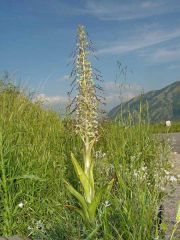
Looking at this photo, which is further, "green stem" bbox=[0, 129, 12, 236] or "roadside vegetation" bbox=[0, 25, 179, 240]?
"green stem" bbox=[0, 129, 12, 236]

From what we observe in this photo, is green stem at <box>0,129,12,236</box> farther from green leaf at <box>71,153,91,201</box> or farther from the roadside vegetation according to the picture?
green leaf at <box>71,153,91,201</box>

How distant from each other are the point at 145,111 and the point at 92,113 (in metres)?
5.09

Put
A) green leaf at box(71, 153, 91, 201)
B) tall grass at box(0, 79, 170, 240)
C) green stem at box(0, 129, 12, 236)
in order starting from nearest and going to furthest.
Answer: tall grass at box(0, 79, 170, 240) → green leaf at box(71, 153, 91, 201) → green stem at box(0, 129, 12, 236)

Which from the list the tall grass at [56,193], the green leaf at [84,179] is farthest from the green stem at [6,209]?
the green leaf at [84,179]

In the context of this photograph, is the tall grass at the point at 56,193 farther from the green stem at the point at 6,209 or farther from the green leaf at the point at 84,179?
the green leaf at the point at 84,179

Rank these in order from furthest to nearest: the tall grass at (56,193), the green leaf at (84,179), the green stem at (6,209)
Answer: the green stem at (6,209)
the green leaf at (84,179)
the tall grass at (56,193)

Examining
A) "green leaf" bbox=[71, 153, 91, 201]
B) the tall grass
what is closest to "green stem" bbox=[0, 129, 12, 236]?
the tall grass

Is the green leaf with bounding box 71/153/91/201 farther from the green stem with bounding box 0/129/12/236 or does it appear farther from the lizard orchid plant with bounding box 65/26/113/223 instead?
the green stem with bounding box 0/129/12/236

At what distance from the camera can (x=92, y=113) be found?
5.01 m

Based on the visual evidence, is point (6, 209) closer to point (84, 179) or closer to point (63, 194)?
point (63, 194)

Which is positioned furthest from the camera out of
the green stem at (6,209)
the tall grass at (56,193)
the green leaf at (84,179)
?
the green stem at (6,209)

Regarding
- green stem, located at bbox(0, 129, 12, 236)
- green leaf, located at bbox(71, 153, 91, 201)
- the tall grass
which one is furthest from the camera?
green stem, located at bbox(0, 129, 12, 236)

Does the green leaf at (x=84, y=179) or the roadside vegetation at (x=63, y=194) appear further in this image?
the green leaf at (x=84, y=179)

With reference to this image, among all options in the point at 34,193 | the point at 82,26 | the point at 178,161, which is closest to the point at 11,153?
the point at 34,193
